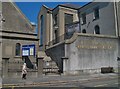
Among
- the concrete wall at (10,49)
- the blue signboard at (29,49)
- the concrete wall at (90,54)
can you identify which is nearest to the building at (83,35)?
the concrete wall at (90,54)

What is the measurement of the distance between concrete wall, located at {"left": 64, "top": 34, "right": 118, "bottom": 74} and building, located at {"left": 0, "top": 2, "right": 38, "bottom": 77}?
5437 mm

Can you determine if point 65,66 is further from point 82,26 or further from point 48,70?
point 82,26

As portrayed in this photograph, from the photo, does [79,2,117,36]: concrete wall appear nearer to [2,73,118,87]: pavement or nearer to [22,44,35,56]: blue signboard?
[22,44,35,56]: blue signboard

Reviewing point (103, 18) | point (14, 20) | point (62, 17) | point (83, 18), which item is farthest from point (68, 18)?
point (14, 20)

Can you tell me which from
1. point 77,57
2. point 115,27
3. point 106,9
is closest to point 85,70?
point 77,57

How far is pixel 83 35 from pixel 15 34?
10513 mm

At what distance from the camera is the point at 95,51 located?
2477 centimetres

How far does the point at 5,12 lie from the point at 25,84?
18.5m

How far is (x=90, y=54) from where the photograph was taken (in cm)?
2434

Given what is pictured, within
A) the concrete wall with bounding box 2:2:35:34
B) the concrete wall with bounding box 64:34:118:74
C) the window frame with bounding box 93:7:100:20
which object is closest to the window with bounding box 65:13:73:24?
the window frame with bounding box 93:7:100:20

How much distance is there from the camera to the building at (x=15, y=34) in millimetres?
27844

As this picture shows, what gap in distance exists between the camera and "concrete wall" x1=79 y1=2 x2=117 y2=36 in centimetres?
3161

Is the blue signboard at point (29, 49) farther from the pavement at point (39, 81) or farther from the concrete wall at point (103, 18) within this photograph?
the concrete wall at point (103, 18)

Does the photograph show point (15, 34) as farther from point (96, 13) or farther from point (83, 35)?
point (96, 13)
